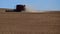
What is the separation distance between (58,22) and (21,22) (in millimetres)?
362

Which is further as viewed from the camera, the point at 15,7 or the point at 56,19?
the point at 15,7

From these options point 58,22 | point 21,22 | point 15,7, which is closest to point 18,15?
point 21,22

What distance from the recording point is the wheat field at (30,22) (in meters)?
1.01

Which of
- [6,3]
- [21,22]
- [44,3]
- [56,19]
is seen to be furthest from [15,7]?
[56,19]

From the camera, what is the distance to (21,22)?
3.34 feet

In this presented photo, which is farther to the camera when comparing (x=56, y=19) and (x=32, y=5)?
(x=32, y=5)

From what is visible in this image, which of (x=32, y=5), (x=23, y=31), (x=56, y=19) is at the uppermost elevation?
(x=32, y=5)

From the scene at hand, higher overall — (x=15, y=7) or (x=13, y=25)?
(x=15, y=7)

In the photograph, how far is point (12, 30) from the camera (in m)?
1.03

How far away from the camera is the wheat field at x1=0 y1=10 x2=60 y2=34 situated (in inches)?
39.7

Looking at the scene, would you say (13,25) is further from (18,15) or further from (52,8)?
(52,8)

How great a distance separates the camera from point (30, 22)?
1.01 metres

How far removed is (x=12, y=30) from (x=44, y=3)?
46 cm

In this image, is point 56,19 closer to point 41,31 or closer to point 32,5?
point 41,31
